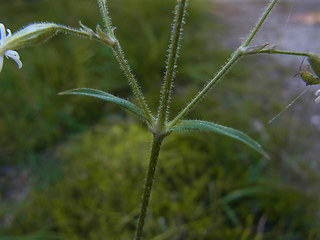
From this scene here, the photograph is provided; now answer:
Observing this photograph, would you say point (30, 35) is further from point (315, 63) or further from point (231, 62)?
point (315, 63)

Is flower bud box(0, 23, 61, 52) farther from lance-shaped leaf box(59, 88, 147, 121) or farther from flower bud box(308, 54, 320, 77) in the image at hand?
flower bud box(308, 54, 320, 77)

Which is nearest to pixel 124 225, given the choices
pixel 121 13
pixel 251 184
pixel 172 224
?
pixel 172 224

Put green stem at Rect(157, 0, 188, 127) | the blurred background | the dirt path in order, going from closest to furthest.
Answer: green stem at Rect(157, 0, 188, 127)
the blurred background
the dirt path

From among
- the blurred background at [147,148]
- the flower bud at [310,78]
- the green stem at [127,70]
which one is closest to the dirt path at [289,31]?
the blurred background at [147,148]

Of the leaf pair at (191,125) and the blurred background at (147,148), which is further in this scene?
the blurred background at (147,148)

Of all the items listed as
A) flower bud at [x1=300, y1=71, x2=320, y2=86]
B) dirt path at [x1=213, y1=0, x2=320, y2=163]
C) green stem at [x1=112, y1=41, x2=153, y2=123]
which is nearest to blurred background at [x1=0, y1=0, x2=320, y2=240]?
dirt path at [x1=213, y1=0, x2=320, y2=163]

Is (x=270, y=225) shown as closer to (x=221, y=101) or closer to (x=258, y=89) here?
(x=221, y=101)

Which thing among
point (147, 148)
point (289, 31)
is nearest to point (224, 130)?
point (147, 148)

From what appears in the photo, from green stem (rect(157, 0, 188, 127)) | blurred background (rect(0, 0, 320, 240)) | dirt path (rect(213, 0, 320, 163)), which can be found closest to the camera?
green stem (rect(157, 0, 188, 127))

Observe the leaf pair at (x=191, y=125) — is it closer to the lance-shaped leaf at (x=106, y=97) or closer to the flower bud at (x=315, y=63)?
the lance-shaped leaf at (x=106, y=97)

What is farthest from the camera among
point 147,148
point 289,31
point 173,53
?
point 289,31
